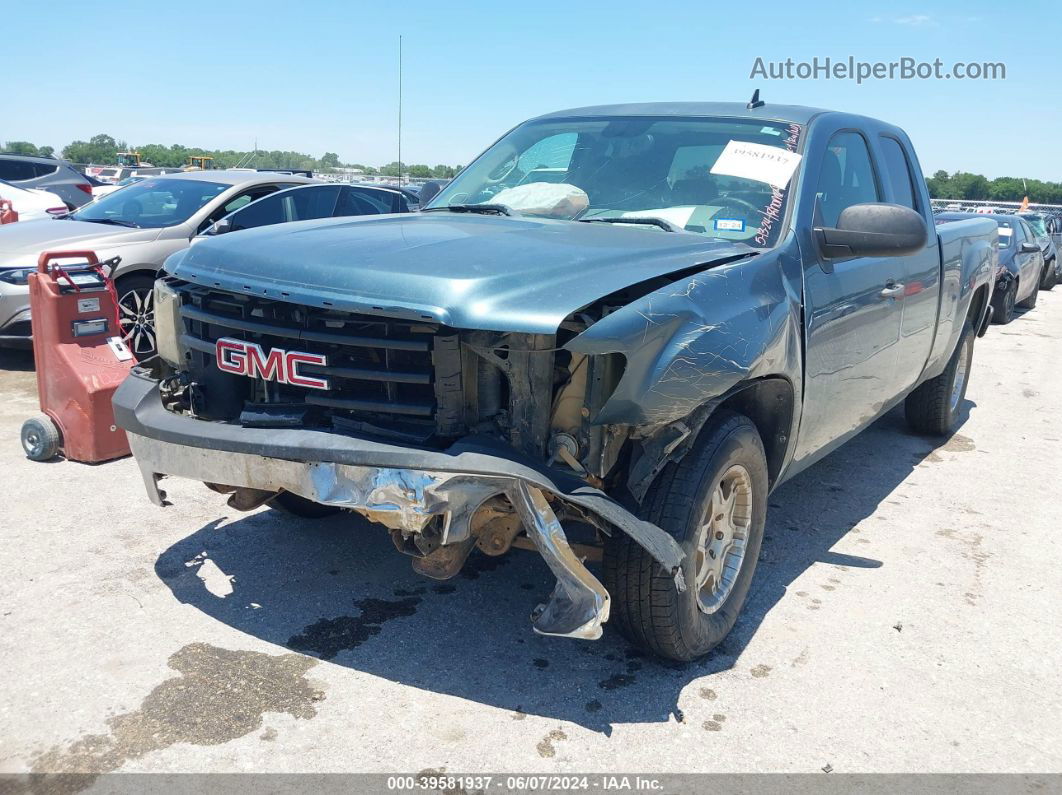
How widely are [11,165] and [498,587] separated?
603 inches

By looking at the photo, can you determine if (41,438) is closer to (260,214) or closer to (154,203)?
(260,214)

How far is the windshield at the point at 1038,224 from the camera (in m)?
17.5

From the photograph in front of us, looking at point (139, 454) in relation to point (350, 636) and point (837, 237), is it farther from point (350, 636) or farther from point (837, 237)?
point (837, 237)

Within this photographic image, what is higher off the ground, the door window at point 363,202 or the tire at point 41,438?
the door window at point 363,202

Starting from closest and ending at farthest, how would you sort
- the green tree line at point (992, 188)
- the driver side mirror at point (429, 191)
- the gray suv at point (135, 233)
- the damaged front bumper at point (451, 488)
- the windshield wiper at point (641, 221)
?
the damaged front bumper at point (451, 488), the windshield wiper at point (641, 221), the driver side mirror at point (429, 191), the gray suv at point (135, 233), the green tree line at point (992, 188)

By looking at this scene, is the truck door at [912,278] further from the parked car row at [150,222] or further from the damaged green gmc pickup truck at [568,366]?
the parked car row at [150,222]

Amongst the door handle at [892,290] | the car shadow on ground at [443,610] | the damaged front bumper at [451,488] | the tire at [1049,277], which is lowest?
the tire at [1049,277]

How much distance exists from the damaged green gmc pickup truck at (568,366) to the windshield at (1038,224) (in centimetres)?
1595

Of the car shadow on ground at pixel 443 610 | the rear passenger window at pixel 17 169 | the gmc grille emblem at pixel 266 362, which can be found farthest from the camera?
the rear passenger window at pixel 17 169

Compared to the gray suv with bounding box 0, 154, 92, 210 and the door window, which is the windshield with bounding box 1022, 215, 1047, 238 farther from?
the gray suv with bounding box 0, 154, 92, 210

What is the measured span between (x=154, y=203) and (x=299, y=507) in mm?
4910

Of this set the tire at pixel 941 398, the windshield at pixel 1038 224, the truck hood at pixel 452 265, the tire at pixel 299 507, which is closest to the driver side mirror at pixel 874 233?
Answer: the truck hood at pixel 452 265

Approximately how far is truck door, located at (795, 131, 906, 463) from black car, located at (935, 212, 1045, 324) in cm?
932

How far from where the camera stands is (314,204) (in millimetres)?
8367
